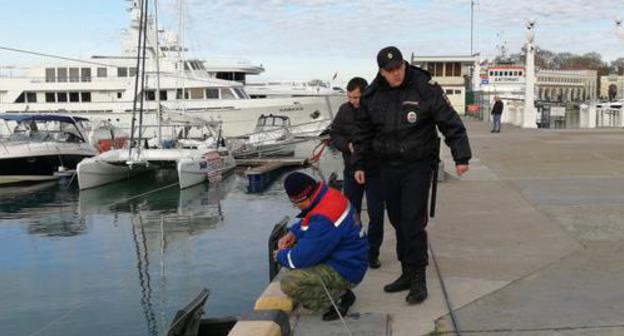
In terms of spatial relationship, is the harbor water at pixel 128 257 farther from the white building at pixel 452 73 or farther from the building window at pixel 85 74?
the white building at pixel 452 73

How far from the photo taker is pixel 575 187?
33.9ft

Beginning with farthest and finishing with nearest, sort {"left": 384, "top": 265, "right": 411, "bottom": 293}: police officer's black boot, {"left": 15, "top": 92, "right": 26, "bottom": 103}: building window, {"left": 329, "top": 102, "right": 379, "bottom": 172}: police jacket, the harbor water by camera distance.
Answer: {"left": 15, "top": 92, "right": 26, "bottom": 103}: building window, the harbor water, {"left": 329, "top": 102, "right": 379, "bottom": 172}: police jacket, {"left": 384, "top": 265, "right": 411, "bottom": 293}: police officer's black boot

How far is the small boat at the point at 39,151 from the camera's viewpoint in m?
22.1

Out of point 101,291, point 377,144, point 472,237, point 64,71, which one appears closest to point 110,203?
point 101,291

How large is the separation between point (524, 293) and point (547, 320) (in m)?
0.65

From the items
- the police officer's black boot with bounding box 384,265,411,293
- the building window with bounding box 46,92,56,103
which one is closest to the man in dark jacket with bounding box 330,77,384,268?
the police officer's black boot with bounding box 384,265,411,293

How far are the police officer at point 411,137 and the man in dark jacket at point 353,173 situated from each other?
366 millimetres

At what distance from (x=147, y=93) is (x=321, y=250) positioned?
3466cm

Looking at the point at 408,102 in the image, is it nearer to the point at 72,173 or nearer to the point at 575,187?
the point at 575,187

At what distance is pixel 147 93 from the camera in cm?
3756

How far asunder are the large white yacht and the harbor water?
714 inches

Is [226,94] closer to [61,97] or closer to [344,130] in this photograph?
[61,97]

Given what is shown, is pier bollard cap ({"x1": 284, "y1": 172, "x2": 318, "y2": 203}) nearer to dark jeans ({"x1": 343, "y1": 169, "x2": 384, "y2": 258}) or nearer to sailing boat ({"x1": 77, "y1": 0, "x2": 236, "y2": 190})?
dark jeans ({"x1": 343, "y1": 169, "x2": 384, "y2": 258})

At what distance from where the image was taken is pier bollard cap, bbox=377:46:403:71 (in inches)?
187
